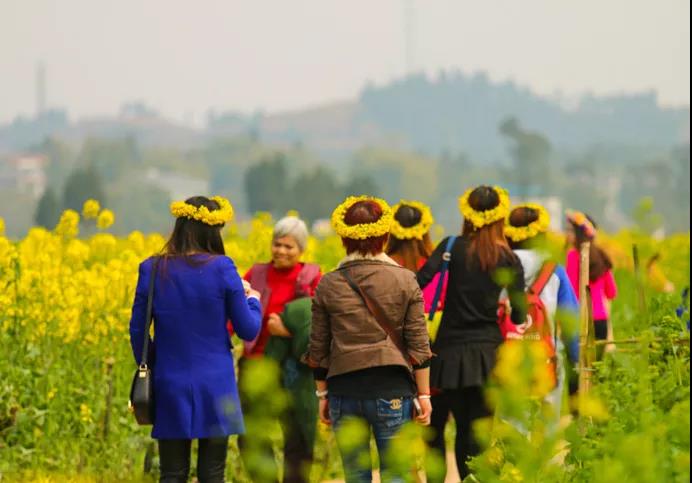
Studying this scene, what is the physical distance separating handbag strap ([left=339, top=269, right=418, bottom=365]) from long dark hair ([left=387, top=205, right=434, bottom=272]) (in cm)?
171

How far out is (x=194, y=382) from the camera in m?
6.06

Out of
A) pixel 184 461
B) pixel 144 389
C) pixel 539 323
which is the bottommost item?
pixel 184 461

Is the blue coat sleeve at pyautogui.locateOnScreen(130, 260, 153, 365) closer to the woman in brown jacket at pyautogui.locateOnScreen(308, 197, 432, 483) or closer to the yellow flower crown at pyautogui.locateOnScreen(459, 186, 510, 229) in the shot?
the woman in brown jacket at pyautogui.locateOnScreen(308, 197, 432, 483)

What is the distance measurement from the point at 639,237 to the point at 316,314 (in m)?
1.48

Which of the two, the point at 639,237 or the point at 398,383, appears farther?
the point at 639,237

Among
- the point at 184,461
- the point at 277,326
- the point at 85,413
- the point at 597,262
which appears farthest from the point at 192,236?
the point at 597,262

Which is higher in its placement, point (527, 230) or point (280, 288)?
point (527, 230)

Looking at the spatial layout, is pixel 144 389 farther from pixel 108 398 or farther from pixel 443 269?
pixel 108 398

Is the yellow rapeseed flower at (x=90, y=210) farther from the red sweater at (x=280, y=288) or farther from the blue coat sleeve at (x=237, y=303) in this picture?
the blue coat sleeve at (x=237, y=303)

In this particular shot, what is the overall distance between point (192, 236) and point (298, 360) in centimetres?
159

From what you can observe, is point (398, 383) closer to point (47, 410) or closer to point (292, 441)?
point (292, 441)

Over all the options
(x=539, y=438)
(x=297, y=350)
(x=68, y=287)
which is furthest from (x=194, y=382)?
(x=68, y=287)

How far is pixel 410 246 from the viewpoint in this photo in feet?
24.8

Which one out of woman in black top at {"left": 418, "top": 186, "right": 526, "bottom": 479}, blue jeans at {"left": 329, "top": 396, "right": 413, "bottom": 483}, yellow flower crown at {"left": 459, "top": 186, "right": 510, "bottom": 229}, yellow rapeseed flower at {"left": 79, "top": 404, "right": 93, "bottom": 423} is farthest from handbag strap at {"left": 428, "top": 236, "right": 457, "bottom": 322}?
yellow rapeseed flower at {"left": 79, "top": 404, "right": 93, "bottom": 423}
